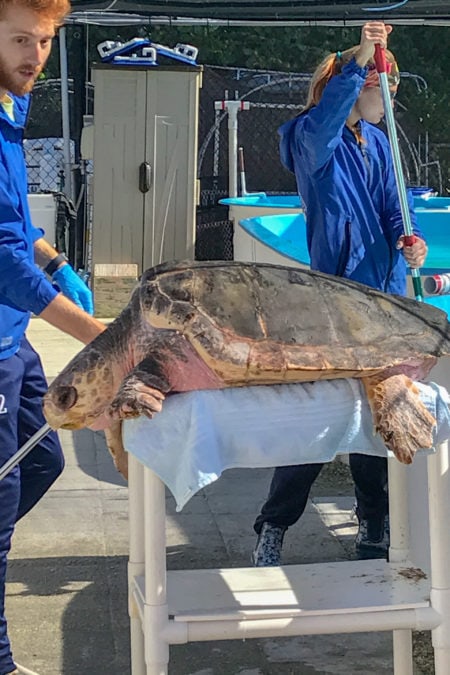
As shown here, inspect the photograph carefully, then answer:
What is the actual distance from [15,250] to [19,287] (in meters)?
0.10

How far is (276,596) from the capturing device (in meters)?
2.23

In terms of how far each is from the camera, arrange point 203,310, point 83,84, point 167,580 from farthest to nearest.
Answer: point 83,84 < point 167,580 < point 203,310

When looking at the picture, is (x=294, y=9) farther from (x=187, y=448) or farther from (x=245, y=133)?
(x=187, y=448)

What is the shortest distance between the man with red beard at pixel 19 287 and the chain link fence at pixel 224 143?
7389 millimetres

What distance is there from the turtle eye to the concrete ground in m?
1.08

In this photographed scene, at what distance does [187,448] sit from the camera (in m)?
1.90

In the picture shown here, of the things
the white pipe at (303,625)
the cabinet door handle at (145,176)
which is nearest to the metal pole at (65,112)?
the cabinet door handle at (145,176)

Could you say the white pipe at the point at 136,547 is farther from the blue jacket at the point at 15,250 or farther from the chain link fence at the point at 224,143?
the chain link fence at the point at 224,143

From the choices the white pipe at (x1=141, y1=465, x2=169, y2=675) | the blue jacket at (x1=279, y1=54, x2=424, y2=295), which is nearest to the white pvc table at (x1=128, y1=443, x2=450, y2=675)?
the white pipe at (x1=141, y1=465, x2=169, y2=675)

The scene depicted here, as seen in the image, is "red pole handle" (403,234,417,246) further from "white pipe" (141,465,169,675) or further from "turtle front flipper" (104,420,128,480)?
"white pipe" (141,465,169,675)

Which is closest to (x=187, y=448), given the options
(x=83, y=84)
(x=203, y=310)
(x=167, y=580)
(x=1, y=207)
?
(x=203, y=310)

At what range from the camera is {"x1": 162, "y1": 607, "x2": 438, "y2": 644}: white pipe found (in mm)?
2061

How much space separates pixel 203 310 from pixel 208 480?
37 centimetres

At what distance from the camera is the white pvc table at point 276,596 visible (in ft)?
6.72
